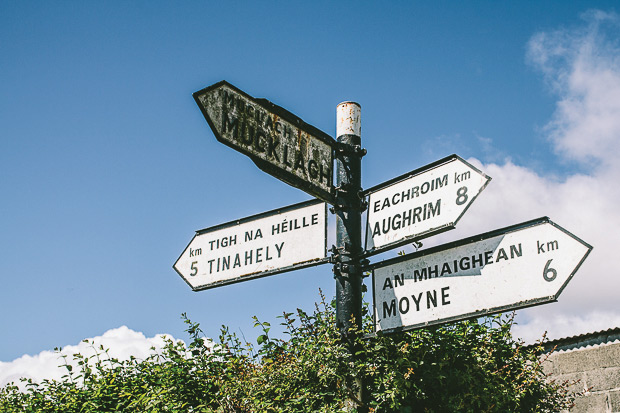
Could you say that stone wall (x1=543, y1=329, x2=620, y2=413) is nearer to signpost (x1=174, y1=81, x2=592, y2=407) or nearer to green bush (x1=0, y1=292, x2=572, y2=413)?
green bush (x1=0, y1=292, x2=572, y2=413)

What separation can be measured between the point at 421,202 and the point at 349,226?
529 millimetres

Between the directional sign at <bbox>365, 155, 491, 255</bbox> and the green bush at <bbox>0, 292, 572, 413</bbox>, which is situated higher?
the directional sign at <bbox>365, 155, 491, 255</bbox>

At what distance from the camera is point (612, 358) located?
22.1 feet

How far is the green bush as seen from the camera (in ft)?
12.9

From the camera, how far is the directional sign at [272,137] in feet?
11.7

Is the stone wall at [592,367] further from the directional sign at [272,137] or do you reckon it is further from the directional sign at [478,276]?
the directional sign at [272,137]

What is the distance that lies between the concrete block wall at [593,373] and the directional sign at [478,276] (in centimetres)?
372

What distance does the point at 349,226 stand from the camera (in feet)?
13.8

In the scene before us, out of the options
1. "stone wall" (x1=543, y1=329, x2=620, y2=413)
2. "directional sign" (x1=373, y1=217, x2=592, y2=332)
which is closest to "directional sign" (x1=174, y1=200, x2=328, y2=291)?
"directional sign" (x1=373, y1=217, x2=592, y2=332)

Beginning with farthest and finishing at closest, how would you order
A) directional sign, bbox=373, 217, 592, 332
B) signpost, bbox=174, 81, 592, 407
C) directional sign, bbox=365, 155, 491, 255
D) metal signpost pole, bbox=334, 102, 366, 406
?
1. metal signpost pole, bbox=334, 102, 366, 406
2. directional sign, bbox=365, 155, 491, 255
3. signpost, bbox=174, 81, 592, 407
4. directional sign, bbox=373, 217, 592, 332

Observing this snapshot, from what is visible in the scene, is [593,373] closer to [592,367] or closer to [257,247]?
[592,367]

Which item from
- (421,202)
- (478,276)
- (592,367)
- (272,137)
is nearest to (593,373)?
(592,367)

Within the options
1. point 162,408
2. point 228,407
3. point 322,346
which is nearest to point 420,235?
point 322,346

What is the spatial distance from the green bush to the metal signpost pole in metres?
0.11
